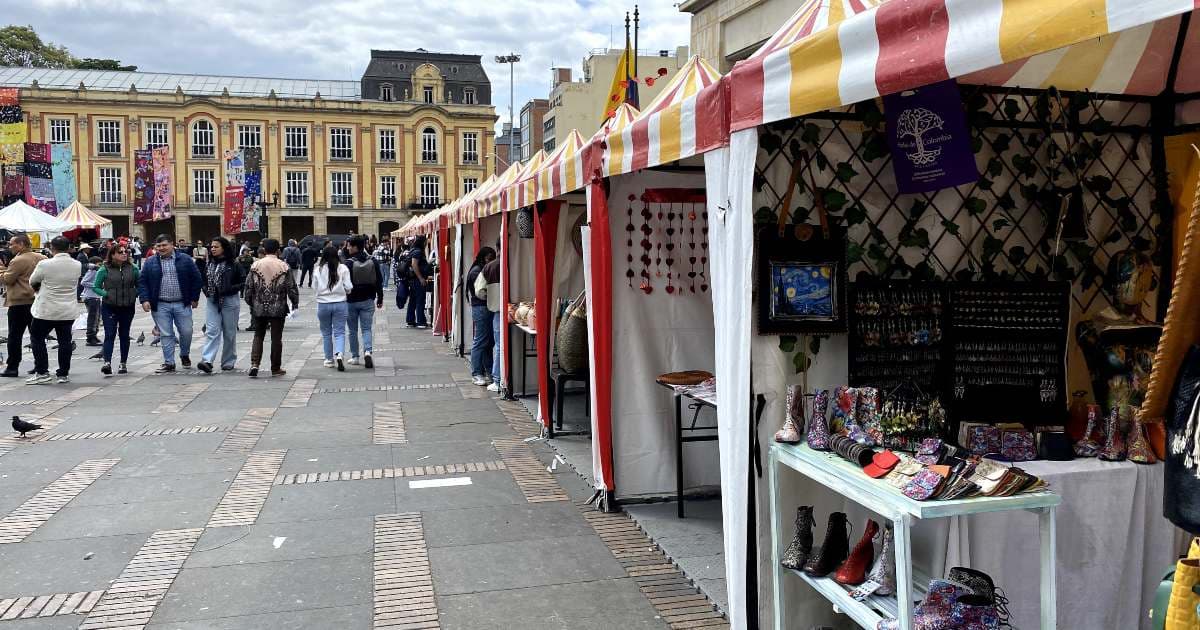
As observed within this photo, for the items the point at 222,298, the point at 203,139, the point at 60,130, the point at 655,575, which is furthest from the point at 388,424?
the point at 60,130

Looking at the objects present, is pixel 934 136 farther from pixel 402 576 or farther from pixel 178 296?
pixel 178 296

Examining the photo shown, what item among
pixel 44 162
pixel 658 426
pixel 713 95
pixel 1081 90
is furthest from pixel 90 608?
pixel 44 162

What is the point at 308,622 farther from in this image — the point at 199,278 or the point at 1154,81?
the point at 199,278

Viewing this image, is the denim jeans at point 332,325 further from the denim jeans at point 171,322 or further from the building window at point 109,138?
the building window at point 109,138

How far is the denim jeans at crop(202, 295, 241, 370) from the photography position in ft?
38.4

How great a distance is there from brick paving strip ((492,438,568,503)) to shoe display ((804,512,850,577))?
2956 millimetres

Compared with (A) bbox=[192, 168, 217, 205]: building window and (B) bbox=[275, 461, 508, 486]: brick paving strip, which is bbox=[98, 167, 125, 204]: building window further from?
(B) bbox=[275, 461, 508, 486]: brick paving strip

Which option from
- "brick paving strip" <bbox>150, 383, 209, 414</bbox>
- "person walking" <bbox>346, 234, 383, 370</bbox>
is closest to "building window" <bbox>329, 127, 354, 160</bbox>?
"person walking" <bbox>346, 234, 383, 370</bbox>

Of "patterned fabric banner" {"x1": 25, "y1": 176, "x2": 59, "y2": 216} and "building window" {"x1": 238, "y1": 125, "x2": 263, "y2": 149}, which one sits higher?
"building window" {"x1": 238, "y1": 125, "x2": 263, "y2": 149}

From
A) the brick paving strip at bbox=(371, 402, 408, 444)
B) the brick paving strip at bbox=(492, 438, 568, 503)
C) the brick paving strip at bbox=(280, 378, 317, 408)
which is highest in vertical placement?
the brick paving strip at bbox=(280, 378, 317, 408)

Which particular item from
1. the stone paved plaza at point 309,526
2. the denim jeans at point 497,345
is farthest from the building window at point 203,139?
the denim jeans at point 497,345

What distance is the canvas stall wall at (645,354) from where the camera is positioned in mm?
5812

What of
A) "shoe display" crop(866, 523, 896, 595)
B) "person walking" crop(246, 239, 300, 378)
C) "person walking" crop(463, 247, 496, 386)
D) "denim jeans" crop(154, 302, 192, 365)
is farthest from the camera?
"denim jeans" crop(154, 302, 192, 365)

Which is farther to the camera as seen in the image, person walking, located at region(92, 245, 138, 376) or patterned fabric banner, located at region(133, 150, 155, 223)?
patterned fabric banner, located at region(133, 150, 155, 223)
